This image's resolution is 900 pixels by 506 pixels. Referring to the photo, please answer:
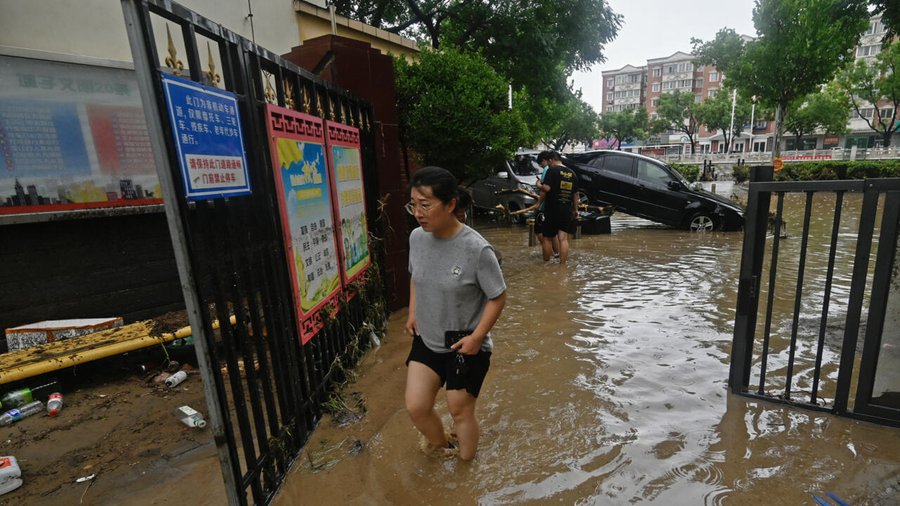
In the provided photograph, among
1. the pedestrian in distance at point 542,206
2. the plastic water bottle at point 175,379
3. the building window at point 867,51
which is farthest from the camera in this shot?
the building window at point 867,51

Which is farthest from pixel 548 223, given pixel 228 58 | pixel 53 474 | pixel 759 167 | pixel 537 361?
pixel 53 474

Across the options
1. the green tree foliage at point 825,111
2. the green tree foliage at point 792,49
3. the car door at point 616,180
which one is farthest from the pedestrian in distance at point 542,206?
the green tree foliage at point 825,111

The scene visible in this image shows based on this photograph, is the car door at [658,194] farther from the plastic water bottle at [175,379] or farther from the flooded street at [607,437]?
the plastic water bottle at [175,379]

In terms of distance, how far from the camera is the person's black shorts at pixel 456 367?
227cm

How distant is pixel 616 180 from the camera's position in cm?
1106

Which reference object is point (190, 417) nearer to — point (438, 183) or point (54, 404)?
point (54, 404)

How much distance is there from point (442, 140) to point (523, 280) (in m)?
2.30

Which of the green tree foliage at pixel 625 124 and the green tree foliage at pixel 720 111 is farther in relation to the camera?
the green tree foliage at pixel 625 124

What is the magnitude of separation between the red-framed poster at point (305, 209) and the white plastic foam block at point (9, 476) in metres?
1.75

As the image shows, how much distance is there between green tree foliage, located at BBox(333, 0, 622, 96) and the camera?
1234cm

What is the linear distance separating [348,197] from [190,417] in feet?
6.24

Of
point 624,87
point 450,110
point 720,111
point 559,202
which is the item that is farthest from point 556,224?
point 624,87

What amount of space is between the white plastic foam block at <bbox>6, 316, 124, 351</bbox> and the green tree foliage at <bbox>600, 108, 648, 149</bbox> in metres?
53.0

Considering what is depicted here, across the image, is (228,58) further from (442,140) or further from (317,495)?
(442,140)
